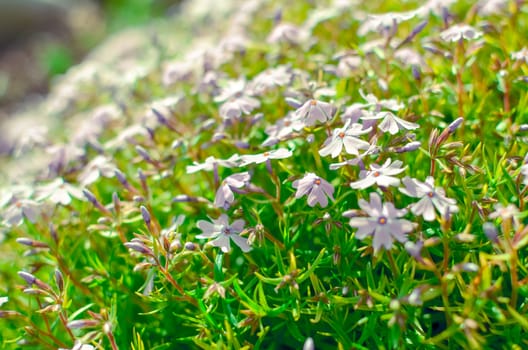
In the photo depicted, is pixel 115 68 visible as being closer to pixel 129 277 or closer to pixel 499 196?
pixel 129 277

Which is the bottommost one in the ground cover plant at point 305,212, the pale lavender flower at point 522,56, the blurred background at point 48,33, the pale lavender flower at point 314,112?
the blurred background at point 48,33

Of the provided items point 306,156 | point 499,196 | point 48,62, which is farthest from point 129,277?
point 48,62

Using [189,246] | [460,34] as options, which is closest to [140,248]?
[189,246]

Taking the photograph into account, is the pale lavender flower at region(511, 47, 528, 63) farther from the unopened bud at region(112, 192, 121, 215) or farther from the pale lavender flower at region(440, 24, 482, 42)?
the unopened bud at region(112, 192, 121, 215)

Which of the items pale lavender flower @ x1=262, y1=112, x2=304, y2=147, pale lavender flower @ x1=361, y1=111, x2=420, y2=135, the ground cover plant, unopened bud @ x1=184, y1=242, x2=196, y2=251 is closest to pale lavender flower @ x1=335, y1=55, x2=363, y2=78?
the ground cover plant

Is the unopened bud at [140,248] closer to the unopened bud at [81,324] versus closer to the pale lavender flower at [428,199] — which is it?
the unopened bud at [81,324]

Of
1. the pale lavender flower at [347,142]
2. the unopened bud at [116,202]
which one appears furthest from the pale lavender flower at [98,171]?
the pale lavender flower at [347,142]

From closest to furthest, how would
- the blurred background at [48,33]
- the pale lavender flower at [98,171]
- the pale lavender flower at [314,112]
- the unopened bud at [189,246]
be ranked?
the unopened bud at [189,246] → the pale lavender flower at [314,112] → the pale lavender flower at [98,171] → the blurred background at [48,33]
